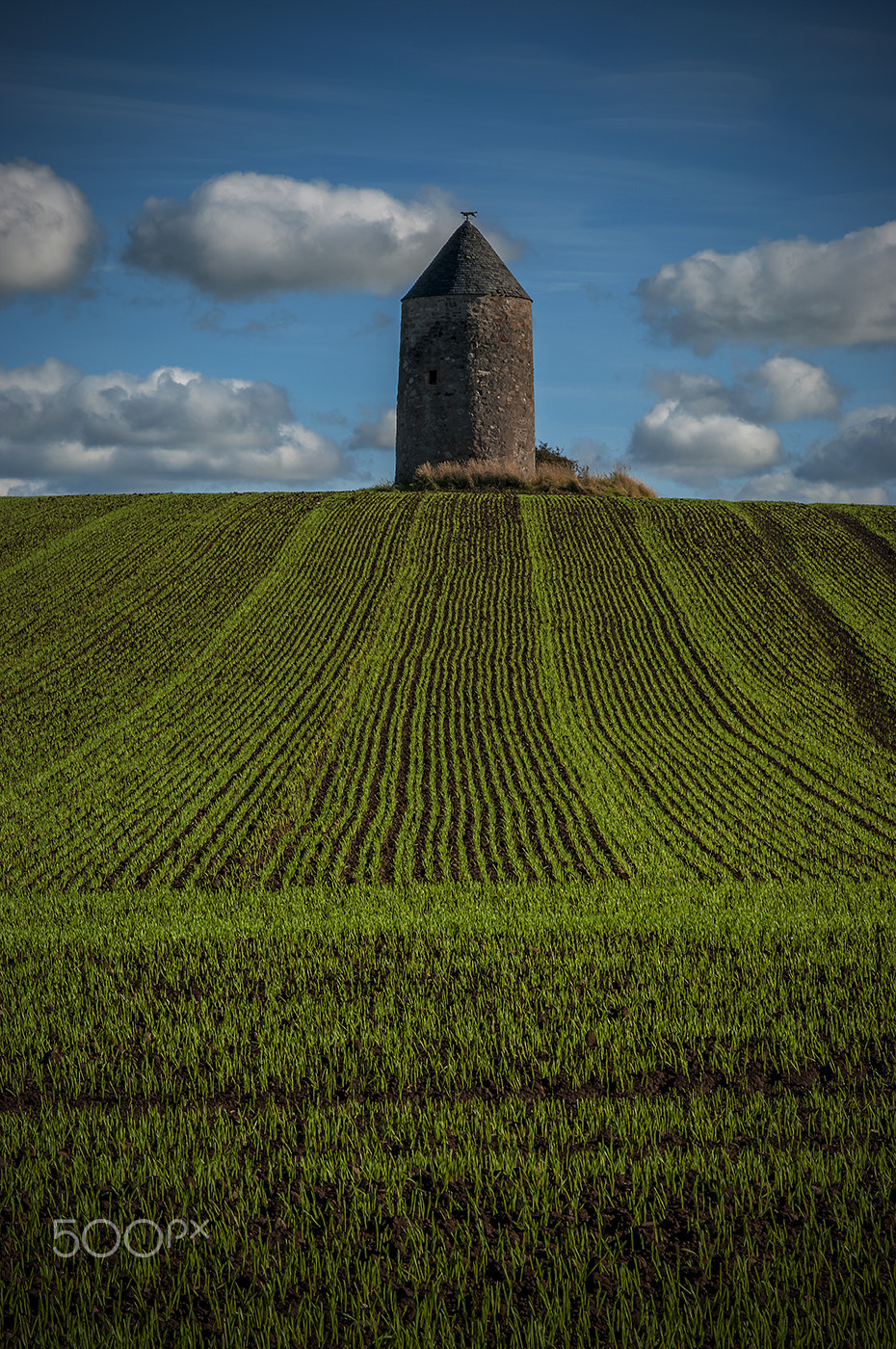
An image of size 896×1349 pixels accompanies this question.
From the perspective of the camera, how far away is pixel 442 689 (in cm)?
2078

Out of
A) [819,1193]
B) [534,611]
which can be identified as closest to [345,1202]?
[819,1193]

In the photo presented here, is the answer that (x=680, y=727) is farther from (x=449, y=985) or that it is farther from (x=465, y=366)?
(x=465, y=366)

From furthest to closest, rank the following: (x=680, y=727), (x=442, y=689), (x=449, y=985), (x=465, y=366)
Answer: (x=465, y=366), (x=442, y=689), (x=680, y=727), (x=449, y=985)

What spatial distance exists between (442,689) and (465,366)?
73.5 feet

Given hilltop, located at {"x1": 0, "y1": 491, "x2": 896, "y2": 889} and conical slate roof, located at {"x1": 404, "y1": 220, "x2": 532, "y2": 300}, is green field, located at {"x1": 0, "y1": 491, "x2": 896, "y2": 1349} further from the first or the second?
conical slate roof, located at {"x1": 404, "y1": 220, "x2": 532, "y2": 300}

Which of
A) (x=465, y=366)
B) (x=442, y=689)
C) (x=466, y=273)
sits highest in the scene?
(x=466, y=273)

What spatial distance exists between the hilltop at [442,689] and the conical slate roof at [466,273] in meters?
10.2

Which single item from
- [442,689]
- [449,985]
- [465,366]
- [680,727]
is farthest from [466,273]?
[449,985]

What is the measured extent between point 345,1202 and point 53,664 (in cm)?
1966

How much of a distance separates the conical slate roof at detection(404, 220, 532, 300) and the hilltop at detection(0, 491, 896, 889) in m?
10.2

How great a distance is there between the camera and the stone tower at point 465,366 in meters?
38.8

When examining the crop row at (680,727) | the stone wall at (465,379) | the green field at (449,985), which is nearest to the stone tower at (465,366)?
the stone wall at (465,379)

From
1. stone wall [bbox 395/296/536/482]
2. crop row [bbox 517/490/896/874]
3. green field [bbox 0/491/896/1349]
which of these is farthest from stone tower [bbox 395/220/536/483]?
green field [bbox 0/491/896/1349]

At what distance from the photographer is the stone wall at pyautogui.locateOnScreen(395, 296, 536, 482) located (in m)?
38.7
